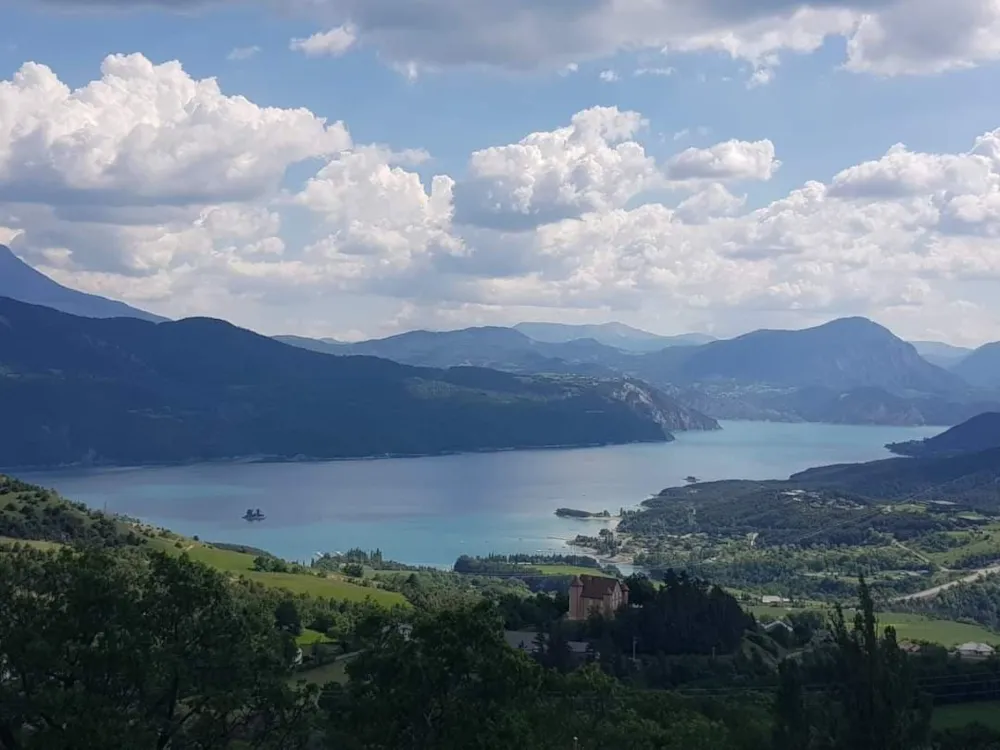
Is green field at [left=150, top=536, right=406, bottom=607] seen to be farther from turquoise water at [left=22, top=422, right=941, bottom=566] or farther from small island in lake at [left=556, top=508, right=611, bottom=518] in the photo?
small island in lake at [left=556, top=508, right=611, bottom=518]

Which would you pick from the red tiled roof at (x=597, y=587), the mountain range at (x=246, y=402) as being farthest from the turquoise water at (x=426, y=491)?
the red tiled roof at (x=597, y=587)

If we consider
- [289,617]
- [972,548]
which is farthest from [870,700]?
[972,548]

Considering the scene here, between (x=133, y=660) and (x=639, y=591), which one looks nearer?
(x=133, y=660)

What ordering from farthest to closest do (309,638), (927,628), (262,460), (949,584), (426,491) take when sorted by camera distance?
1. (262,460)
2. (426,491)
3. (949,584)
4. (927,628)
5. (309,638)

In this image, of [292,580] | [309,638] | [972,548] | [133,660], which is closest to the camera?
[133,660]

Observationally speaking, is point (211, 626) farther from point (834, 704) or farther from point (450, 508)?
point (450, 508)

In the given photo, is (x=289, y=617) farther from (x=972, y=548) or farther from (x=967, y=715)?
(x=972, y=548)

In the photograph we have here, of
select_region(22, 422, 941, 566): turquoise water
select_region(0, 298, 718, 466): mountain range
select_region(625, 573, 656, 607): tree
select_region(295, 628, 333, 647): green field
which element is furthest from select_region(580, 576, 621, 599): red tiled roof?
select_region(0, 298, 718, 466): mountain range

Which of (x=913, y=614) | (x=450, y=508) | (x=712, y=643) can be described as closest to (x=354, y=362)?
(x=450, y=508)
